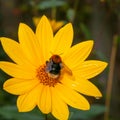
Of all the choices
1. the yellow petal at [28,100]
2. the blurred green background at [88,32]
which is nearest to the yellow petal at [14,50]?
the yellow petal at [28,100]

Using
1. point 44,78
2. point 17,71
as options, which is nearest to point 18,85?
point 17,71

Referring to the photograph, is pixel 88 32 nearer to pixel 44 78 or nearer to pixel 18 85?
pixel 44 78

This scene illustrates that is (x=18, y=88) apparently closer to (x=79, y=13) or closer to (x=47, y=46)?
(x=47, y=46)

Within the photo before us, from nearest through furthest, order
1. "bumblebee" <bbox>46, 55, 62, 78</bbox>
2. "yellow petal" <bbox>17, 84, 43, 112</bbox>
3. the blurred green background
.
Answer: "yellow petal" <bbox>17, 84, 43, 112</bbox>
"bumblebee" <bbox>46, 55, 62, 78</bbox>
the blurred green background

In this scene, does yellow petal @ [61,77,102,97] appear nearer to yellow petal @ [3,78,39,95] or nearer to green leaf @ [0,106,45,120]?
yellow petal @ [3,78,39,95]

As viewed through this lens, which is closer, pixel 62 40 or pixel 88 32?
pixel 62 40

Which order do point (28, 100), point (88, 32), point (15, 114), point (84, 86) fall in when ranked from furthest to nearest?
point (88, 32) < point (15, 114) < point (84, 86) < point (28, 100)

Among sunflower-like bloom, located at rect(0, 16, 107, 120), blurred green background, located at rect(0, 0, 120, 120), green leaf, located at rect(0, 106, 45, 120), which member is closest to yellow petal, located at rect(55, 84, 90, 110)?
sunflower-like bloom, located at rect(0, 16, 107, 120)
